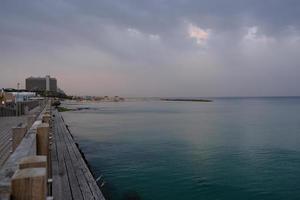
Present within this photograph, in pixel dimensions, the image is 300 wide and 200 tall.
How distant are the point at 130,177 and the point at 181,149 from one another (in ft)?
27.5

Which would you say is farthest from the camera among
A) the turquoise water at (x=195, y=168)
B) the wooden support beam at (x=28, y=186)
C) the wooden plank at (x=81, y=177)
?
the turquoise water at (x=195, y=168)

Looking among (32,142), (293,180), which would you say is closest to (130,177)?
(293,180)

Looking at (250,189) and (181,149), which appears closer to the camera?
(250,189)

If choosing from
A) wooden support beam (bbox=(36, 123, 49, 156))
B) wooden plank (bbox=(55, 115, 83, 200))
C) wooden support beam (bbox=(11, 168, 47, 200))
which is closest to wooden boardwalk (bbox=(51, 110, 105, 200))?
wooden plank (bbox=(55, 115, 83, 200))

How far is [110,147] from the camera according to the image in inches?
912

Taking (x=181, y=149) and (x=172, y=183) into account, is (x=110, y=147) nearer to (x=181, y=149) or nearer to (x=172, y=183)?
(x=181, y=149)

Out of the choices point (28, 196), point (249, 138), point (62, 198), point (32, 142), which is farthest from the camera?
point (249, 138)

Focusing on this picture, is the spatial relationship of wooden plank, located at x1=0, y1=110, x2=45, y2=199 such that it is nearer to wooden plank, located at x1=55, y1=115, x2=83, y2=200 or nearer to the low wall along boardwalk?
the low wall along boardwalk

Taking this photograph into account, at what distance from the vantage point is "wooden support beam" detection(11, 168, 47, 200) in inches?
80.8

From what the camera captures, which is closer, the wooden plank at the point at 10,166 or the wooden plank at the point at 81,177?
the wooden plank at the point at 10,166

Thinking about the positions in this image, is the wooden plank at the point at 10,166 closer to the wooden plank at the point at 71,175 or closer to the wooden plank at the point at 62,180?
the wooden plank at the point at 62,180

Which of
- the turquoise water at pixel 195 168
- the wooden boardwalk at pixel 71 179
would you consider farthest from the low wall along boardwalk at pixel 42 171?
the turquoise water at pixel 195 168

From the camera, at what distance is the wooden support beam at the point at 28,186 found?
205 cm

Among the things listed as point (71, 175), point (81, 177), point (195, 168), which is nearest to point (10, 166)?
point (81, 177)
